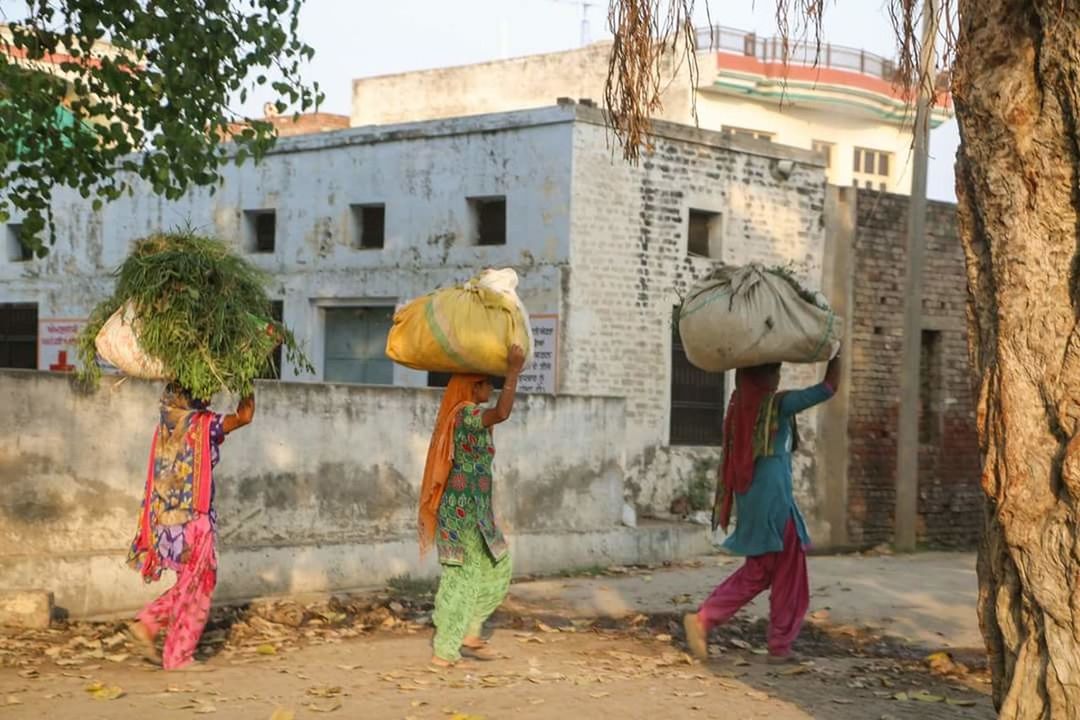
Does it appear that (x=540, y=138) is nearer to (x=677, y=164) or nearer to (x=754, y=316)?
(x=677, y=164)

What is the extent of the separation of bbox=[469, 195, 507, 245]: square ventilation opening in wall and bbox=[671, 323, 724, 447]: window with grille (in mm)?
2375

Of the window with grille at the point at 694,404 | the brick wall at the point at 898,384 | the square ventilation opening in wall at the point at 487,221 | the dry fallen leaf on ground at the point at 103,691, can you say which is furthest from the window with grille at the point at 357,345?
the dry fallen leaf on ground at the point at 103,691

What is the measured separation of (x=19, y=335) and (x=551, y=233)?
911 cm

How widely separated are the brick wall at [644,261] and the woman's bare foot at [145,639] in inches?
365

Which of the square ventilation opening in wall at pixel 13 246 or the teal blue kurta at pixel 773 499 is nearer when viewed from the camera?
the teal blue kurta at pixel 773 499

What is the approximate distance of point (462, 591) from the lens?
7645 millimetres

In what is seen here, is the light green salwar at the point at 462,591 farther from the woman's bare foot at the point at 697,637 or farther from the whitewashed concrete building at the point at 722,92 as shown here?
the whitewashed concrete building at the point at 722,92

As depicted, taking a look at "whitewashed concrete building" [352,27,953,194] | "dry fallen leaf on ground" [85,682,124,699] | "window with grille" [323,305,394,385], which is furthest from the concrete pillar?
"dry fallen leaf on ground" [85,682,124,699]

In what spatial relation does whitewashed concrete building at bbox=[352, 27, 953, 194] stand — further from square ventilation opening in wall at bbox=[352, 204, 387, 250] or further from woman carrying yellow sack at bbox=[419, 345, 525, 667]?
woman carrying yellow sack at bbox=[419, 345, 525, 667]

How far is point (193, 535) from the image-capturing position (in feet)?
24.4

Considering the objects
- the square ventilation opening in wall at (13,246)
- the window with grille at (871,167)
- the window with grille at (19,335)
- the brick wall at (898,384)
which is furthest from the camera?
the window with grille at (871,167)

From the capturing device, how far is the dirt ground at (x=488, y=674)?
658 centimetres

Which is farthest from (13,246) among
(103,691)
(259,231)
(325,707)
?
(325,707)

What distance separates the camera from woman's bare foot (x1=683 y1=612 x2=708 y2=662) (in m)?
8.05
